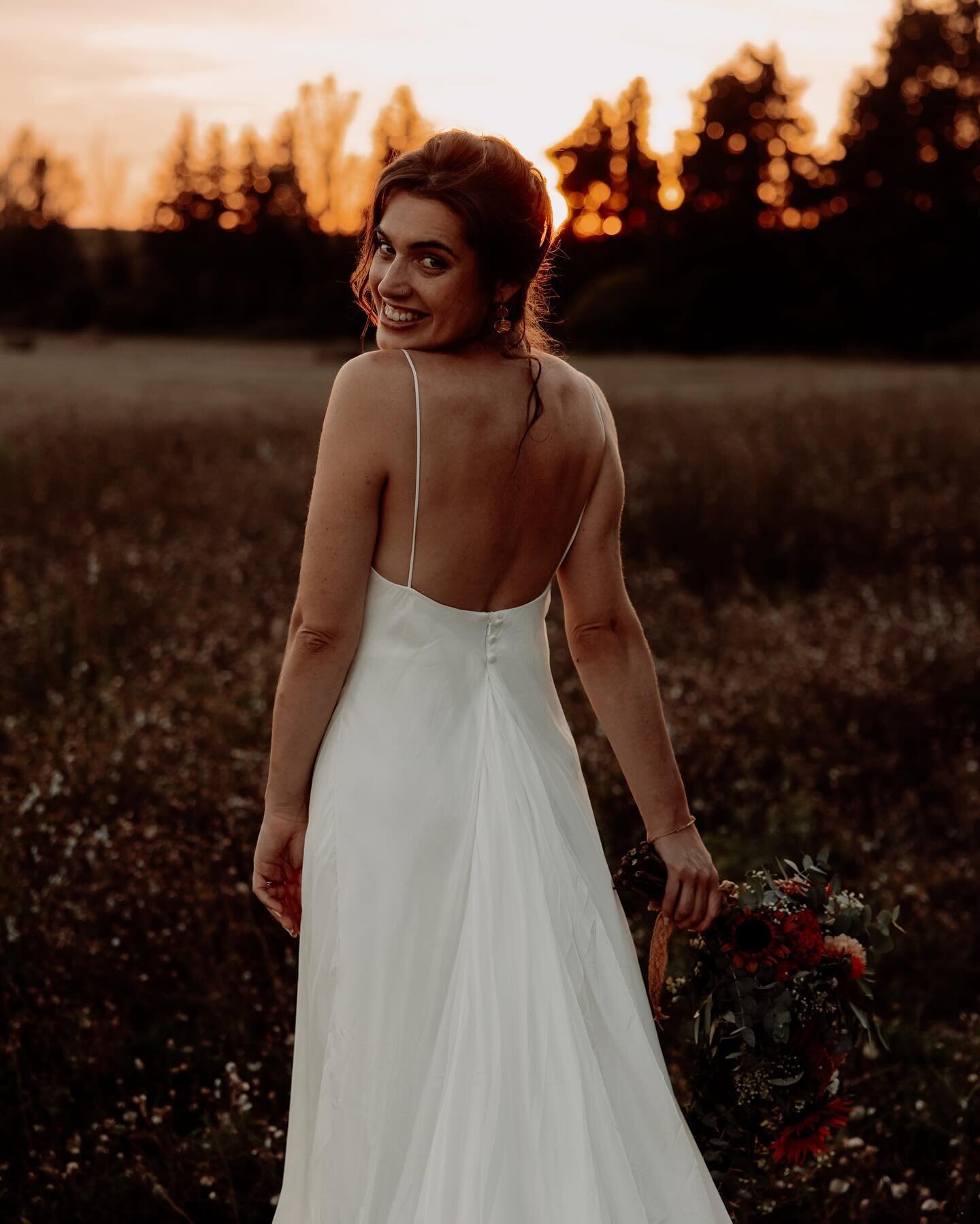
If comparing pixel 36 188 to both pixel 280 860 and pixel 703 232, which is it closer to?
pixel 703 232

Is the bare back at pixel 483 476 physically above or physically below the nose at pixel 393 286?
below

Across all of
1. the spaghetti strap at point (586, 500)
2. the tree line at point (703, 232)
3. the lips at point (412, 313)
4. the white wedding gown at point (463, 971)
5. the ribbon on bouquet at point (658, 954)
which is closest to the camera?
the white wedding gown at point (463, 971)

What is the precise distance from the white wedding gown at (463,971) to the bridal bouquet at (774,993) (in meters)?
0.26

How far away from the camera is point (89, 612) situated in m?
6.82

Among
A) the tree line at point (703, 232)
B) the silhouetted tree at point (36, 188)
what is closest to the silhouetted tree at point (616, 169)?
the tree line at point (703, 232)

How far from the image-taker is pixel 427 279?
2.06 m

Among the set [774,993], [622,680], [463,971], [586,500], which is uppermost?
[586,500]

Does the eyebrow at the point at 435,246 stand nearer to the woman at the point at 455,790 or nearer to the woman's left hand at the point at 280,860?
the woman at the point at 455,790

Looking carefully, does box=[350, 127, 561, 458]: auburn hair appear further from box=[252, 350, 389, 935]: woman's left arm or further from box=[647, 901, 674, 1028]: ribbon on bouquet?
box=[647, 901, 674, 1028]: ribbon on bouquet

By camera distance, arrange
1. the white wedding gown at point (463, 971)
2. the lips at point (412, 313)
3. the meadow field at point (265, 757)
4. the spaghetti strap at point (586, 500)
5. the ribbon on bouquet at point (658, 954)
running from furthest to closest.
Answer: the meadow field at point (265, 757) → the ribbon on bouquet at point (658, 954) → the spaghetti strap at point (586, 500) → the lips at point (412, 313) → the white wedding gown at point (463, 971)

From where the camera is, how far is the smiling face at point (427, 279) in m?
2.03

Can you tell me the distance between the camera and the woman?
2000 mm

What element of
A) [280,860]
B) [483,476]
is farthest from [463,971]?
[483,476]

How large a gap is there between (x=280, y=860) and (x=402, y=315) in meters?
1.05
